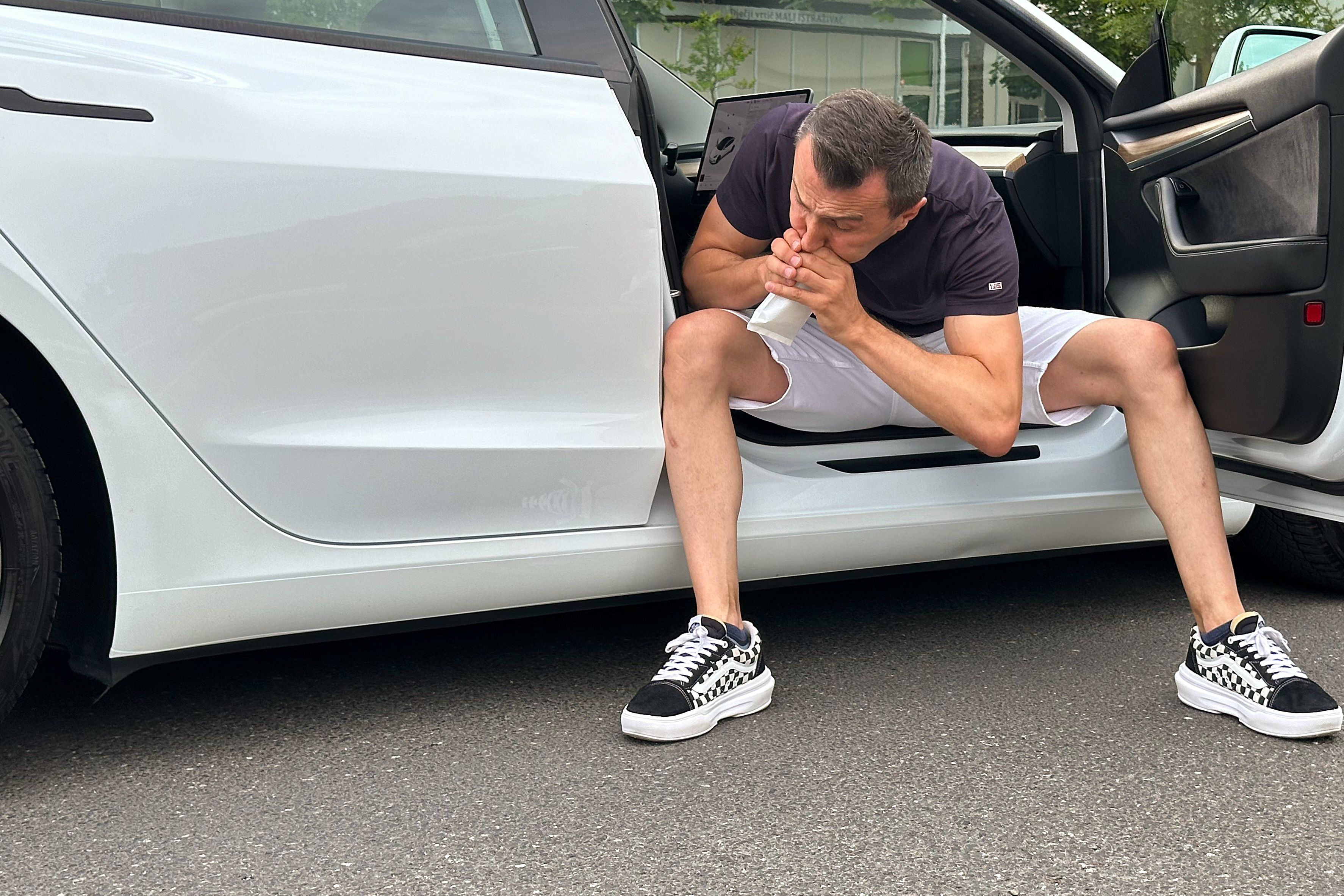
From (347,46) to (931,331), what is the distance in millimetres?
1048

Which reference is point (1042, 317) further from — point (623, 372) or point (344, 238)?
point (344, 238)

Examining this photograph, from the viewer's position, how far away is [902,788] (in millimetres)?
1596

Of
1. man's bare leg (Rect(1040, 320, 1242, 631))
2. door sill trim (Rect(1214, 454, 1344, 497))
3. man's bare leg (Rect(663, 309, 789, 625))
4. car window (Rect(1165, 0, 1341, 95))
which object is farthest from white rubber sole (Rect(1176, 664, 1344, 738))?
car window (Rect(1165, 0, 1341, 95))

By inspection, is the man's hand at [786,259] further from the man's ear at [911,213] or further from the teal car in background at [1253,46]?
the teal car in background at [1253,46]

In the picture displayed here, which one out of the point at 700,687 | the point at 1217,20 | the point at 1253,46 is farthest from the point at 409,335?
the point at 1217,20

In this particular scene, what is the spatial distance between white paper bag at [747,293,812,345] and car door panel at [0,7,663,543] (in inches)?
5.8

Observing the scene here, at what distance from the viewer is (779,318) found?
1800 millimetres

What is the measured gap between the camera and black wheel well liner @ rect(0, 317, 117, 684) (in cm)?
154

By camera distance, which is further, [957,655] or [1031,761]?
[957,655]

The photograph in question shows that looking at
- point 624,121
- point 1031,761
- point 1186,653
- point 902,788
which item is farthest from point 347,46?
point 1186,653

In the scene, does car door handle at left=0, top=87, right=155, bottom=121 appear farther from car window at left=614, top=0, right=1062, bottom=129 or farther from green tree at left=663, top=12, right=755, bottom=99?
green tree at left=663, top=12, right=755, bottom=99

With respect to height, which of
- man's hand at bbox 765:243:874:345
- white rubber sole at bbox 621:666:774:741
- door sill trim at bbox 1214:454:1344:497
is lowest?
white rubber sole at bbox 621:666:774:741

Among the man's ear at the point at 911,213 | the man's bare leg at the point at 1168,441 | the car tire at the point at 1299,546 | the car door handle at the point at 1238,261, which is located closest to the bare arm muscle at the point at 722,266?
the man's ear at the point at 911,213

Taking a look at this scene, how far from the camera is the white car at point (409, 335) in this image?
1499 millimetres
